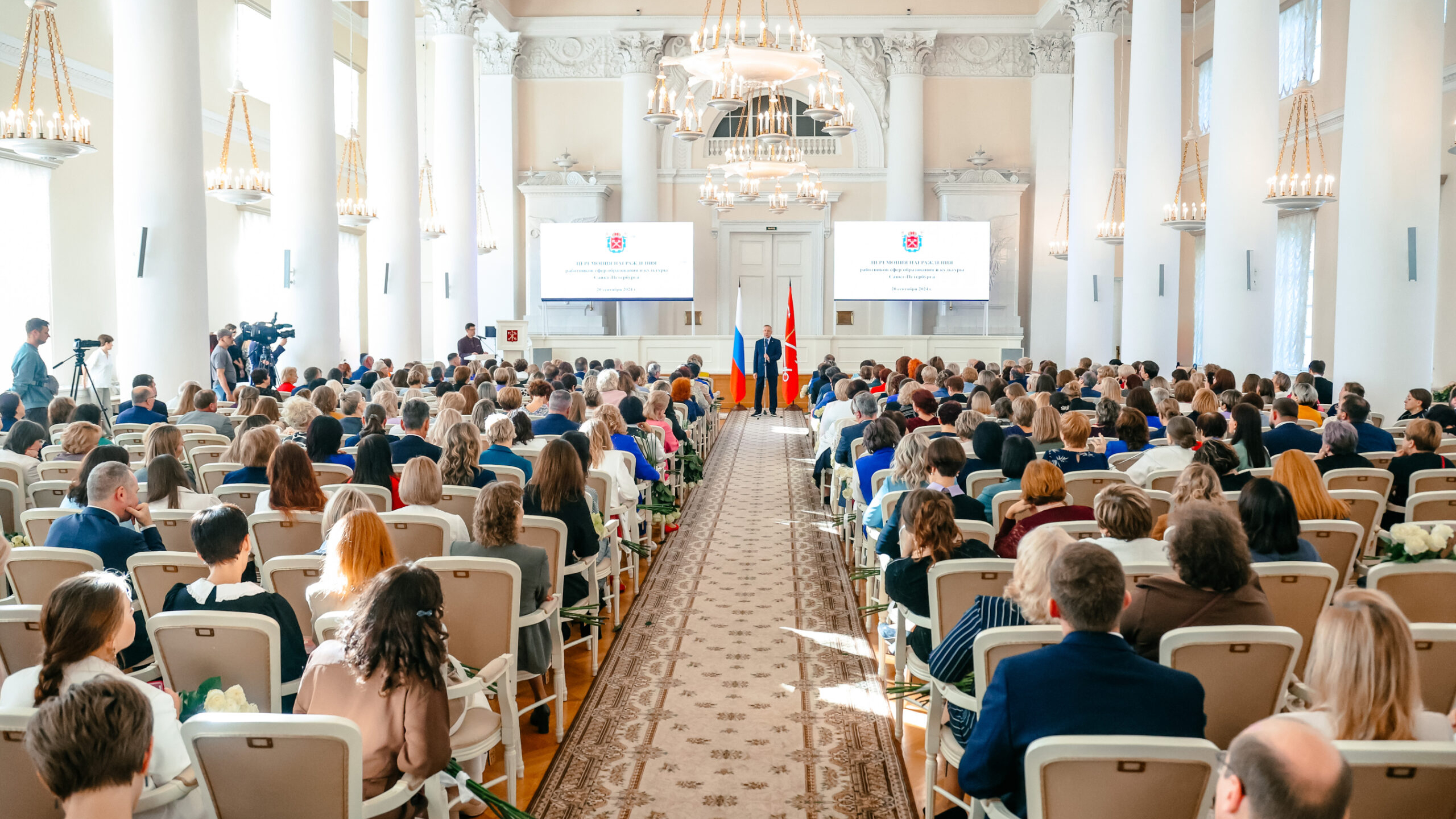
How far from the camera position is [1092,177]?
17.0m

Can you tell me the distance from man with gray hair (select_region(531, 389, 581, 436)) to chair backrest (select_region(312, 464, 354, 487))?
71.0 inches

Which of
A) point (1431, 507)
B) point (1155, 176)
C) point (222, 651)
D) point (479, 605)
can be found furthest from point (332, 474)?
point (1155, 176)

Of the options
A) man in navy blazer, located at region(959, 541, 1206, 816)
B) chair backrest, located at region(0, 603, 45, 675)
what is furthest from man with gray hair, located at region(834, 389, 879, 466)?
chair backrest, located at region(0, 603, 45, 675)

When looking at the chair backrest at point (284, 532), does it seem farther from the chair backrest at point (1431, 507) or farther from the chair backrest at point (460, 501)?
the chair backrest at point (1431, 507)

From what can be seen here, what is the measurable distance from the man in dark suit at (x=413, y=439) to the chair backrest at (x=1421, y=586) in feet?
8.68

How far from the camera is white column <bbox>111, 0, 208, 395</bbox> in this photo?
9.53 m

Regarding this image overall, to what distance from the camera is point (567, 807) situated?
149 inches

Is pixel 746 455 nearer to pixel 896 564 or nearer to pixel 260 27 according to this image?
pixel 896 564

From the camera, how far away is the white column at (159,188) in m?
9.53

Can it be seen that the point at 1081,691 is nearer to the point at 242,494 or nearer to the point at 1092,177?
the point at 242,494

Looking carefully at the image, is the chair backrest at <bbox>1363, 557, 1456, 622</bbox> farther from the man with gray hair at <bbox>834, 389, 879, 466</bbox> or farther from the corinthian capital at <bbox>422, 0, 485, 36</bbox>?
the corinthian capital at <bbox>422, 0, 485, 36</bbox>

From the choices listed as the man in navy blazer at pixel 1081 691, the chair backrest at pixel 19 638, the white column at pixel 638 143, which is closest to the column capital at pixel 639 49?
the white column at pixel 638 143

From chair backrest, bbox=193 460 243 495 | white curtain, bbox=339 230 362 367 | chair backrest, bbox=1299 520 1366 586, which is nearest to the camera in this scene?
chair backrest, bbox=1299 520 1366 586

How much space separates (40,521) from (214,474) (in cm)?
128
